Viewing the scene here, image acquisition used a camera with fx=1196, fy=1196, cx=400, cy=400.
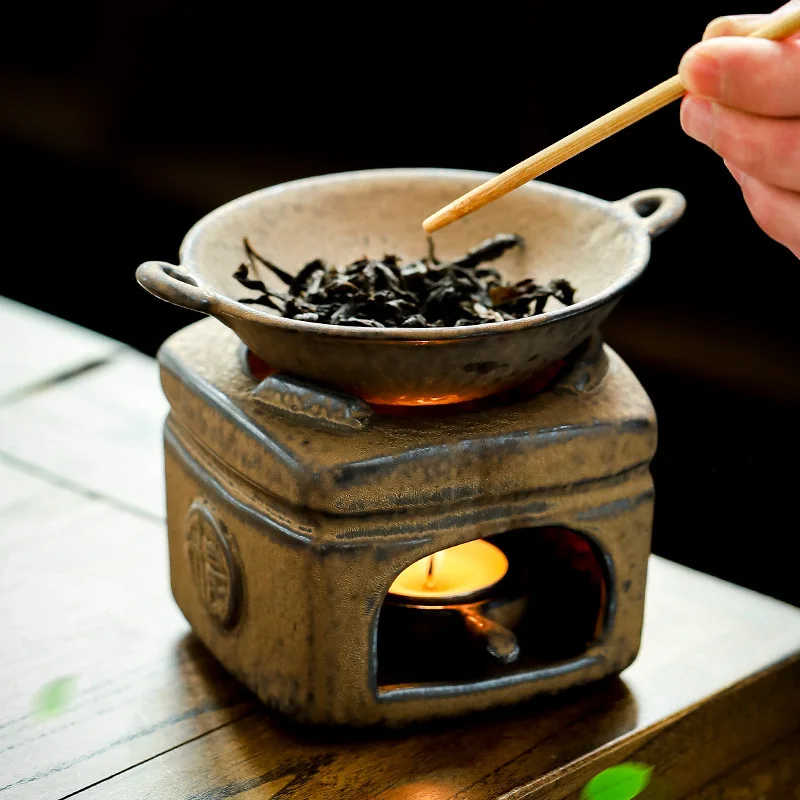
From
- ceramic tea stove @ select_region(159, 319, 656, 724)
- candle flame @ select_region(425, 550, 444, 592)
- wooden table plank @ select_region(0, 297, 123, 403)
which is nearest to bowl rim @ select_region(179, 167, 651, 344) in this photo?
ceramic tea stove @ select_region(159, 319, 656, 724)

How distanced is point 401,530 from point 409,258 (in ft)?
1.39

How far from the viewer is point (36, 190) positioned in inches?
167

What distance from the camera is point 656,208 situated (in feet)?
4.81

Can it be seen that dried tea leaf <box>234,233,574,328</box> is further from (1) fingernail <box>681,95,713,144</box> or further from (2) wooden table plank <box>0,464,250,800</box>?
(2) wooden table plank <box>0,464,250,800</box>

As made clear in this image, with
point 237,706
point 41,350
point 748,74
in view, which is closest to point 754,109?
point 748,74

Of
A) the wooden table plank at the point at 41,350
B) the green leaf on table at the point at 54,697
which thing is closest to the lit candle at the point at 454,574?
the green leaf on table at the point at 54,697

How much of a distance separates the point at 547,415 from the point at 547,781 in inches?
14.7

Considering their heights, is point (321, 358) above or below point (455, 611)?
above

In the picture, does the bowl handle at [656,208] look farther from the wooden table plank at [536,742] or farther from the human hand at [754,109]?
the wooden table plank at [536,742]

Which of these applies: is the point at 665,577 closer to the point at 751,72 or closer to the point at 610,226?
the point at 610,226

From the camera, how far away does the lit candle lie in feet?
4.25

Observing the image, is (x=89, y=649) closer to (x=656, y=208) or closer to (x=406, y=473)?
(x=406, y=473)

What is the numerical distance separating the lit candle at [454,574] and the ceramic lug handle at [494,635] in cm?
2

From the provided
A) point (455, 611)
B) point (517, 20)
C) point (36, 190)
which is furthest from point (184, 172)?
point (455, 611)
